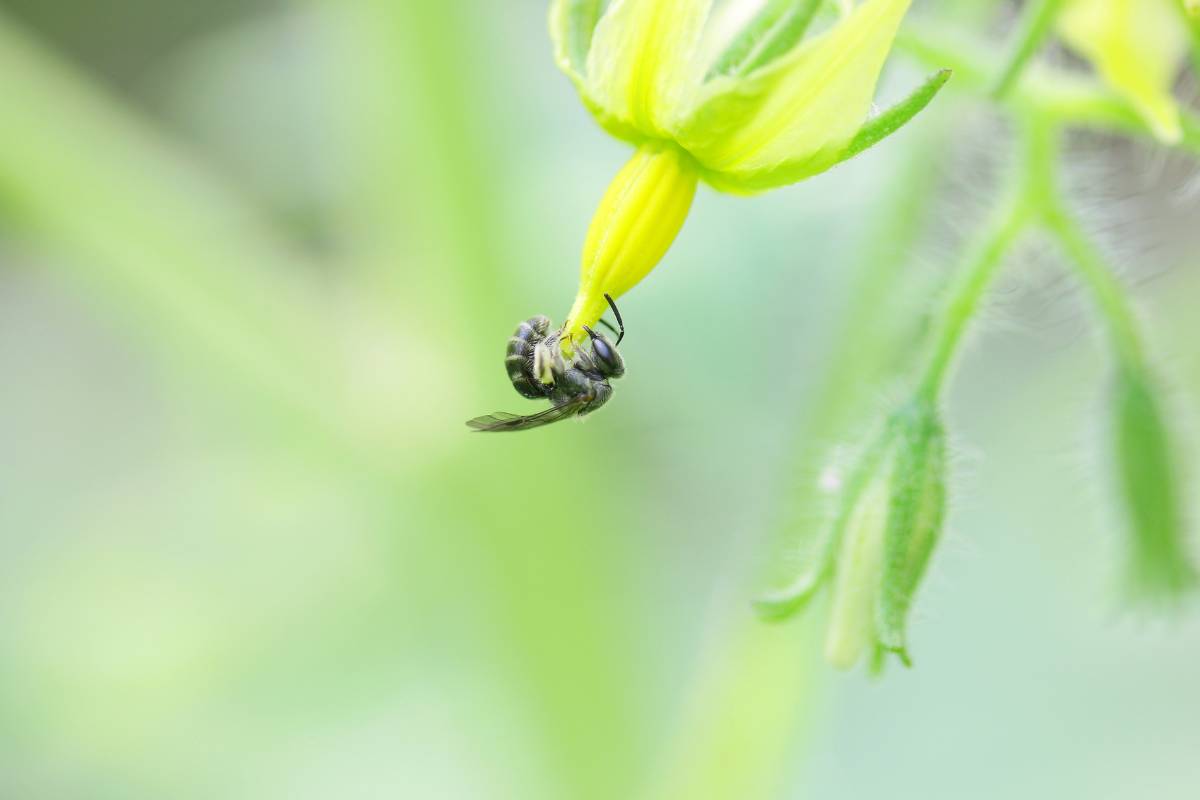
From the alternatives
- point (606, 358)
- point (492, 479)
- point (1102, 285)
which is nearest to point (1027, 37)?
point (1102, 285)

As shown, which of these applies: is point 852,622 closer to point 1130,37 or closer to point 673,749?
point 1130,37

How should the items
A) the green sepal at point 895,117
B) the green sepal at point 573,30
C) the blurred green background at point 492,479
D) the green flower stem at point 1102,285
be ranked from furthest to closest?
the blurred green background at point 492,479
the green flower stem at point 1102,285
the green sepal at point 573,30
the green sepal at point 895,117

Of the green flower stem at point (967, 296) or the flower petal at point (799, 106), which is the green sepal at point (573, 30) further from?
the green flower stem at point (967, 296)

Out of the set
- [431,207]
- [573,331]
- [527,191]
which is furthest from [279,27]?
[573,331]

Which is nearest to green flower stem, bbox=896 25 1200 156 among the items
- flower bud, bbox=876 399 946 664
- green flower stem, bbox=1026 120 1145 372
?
green flower stem, bbox=1026 120 1145 372

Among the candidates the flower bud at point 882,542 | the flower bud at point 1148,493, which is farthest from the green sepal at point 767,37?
the flower bud at point 1148,493

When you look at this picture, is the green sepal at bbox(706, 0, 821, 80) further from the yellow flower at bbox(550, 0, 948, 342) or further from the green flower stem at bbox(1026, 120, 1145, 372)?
the green flower stem at bbox(1026, 120, 1145, 372)
